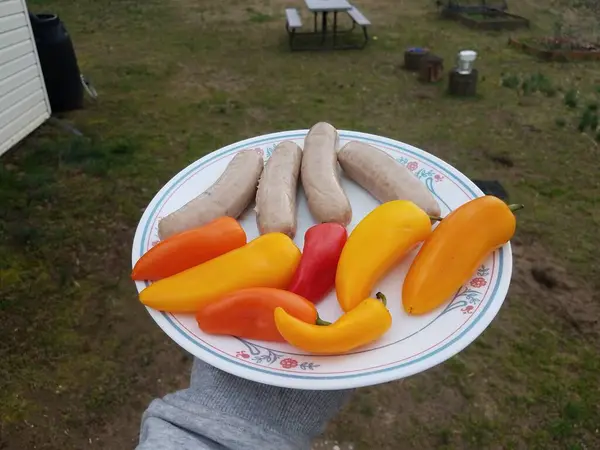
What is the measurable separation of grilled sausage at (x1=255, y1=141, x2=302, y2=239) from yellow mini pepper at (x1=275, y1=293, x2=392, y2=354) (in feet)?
1.38

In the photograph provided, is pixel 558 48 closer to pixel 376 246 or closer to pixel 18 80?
pixel 18 80

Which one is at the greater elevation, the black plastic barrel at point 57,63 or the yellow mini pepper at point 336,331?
the yellow mini pepper at point 336,331

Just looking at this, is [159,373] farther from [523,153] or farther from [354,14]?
[354,14]

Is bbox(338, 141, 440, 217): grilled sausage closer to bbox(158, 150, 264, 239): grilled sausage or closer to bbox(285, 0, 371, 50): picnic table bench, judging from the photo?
bbox(158, 150, 264, 239): grilled sausage

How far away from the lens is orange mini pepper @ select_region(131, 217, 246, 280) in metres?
1.56

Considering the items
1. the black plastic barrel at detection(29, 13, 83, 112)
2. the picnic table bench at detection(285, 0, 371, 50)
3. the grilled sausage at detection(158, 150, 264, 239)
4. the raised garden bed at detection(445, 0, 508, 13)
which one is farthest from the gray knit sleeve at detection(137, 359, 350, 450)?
the raised garden bed at detection(445, 0, 508, 13)

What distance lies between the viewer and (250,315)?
Answer: 1.40m

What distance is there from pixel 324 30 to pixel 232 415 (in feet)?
24.4

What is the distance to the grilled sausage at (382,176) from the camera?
1783mm

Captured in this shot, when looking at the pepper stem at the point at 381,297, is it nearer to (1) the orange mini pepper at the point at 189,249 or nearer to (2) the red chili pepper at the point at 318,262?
(2) the red chili pepper at the point at 318,262

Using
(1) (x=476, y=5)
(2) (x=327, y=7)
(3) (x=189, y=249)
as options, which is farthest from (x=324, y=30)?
(3) (x=189, y=249)

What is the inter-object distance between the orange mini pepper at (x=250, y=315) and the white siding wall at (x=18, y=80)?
4.77m

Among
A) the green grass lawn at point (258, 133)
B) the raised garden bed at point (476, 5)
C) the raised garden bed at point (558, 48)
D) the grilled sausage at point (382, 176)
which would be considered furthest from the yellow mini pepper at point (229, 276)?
the raised garden bed at point (476, 5)

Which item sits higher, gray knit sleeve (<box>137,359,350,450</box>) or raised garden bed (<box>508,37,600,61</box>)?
gray knit sleeve (<box>137,359,350,450</box>)
